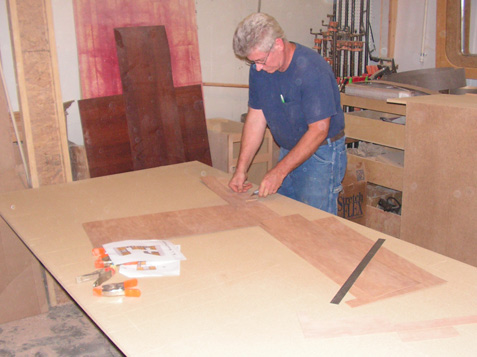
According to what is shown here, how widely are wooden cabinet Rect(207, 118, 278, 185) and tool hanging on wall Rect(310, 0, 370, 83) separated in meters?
0.86

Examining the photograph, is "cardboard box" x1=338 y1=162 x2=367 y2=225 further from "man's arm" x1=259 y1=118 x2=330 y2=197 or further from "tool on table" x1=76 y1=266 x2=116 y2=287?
"tool on table" x1=76 y1=266 x2=116 y2=287

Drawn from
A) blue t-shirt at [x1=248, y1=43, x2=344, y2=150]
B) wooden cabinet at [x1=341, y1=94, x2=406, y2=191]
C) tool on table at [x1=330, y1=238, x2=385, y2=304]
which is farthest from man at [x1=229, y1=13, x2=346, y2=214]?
wooden cabinet at [x1=341, y1=94, x2=406, y2=191]

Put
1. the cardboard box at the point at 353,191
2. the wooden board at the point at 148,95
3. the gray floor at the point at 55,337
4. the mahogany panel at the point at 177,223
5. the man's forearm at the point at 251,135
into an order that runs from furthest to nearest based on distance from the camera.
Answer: the cardboard box at the point at 353,191 → the wooden board at the point at 148,95 → the man's forearm at the point at 251,135 → the gray floor at the point at 55,337 → the mahogany panel at the point at 177,223

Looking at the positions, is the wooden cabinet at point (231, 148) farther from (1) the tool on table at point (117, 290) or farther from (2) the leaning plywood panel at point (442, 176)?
(1) the tool on table at point (117, 290)

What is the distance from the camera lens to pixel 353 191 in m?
3.33

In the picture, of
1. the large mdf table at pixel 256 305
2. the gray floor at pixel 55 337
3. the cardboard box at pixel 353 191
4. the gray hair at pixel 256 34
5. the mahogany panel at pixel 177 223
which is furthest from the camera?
the cardboard box at pixel 353 191

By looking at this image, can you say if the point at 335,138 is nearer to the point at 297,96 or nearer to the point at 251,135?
the point at 297,96

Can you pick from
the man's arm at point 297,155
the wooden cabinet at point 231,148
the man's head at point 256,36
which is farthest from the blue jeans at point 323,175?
the wooden cabinet at point 231,148

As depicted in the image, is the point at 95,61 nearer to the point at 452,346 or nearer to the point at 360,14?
the point at 360,14

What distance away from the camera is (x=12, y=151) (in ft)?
8.87

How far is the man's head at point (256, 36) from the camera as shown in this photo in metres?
2.07

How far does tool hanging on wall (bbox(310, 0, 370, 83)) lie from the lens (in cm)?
400

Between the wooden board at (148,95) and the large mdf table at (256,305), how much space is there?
1.25m

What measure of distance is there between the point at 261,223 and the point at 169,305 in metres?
0.66
